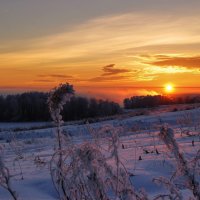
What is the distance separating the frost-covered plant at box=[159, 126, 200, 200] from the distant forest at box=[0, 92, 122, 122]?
34.8 meters

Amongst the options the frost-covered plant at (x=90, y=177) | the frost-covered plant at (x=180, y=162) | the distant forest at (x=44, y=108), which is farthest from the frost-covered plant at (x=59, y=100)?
the distant forest at (x=44, y=108)

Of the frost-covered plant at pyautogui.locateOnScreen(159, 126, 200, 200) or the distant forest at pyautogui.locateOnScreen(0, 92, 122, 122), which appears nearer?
the frost-covered plant at pyautogui.locateOnScreen(159, 126, 200, 200)

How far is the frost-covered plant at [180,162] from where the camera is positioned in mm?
1652

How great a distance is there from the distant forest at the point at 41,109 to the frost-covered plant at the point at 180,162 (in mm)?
34819

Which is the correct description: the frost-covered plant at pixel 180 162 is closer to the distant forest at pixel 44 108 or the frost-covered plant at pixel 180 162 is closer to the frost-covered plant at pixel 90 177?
the frost-covered plant at pixel 90 177

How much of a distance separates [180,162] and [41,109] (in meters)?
39.5

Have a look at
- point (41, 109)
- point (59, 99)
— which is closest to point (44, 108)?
point (41, 109)

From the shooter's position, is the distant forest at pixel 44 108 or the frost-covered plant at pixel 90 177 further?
the distant forest at pixel 44 108

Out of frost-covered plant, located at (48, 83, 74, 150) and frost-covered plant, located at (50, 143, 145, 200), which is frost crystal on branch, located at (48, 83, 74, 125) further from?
frost-covered plant, located at (50, 143, 145, 200)

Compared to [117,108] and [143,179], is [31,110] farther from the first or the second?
[143,179]

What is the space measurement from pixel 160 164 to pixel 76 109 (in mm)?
32403

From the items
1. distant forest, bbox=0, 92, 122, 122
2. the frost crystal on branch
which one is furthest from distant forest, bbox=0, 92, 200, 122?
the frost crystal on branch

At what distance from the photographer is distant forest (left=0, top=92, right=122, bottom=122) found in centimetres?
3794

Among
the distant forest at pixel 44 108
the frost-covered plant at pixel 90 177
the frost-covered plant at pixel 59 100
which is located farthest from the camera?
the distant forest at pixel 44 108
